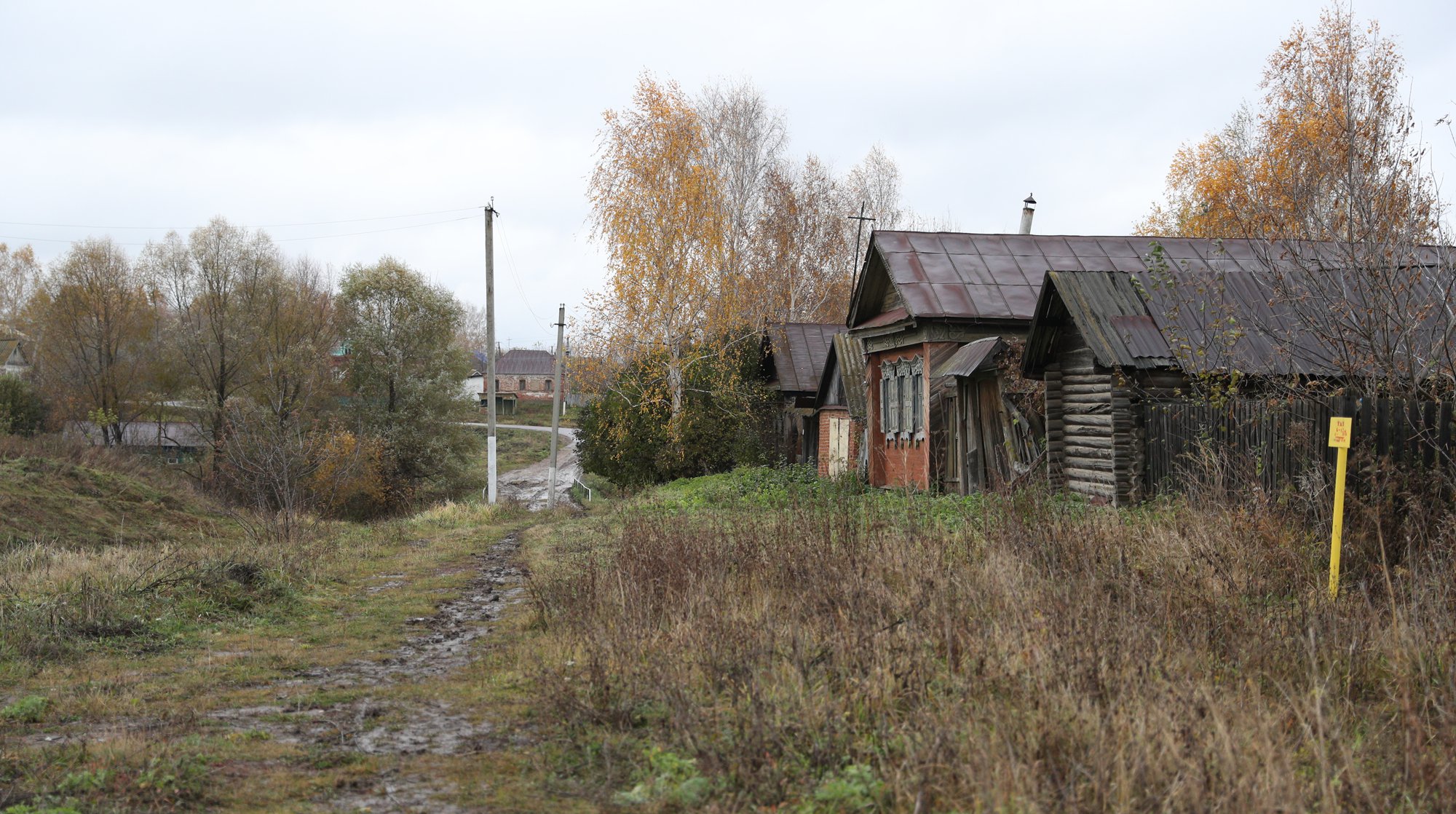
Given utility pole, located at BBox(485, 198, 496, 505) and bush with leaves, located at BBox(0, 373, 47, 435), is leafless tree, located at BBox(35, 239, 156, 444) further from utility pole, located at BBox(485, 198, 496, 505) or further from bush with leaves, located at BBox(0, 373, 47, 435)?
utility pole, located at BBox(485, 198, 496, 505)

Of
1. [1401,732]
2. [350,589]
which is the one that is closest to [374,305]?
[350,589]

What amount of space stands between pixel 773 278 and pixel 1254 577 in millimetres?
36233

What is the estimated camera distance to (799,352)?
31.1 metres

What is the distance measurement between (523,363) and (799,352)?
92.1 meters

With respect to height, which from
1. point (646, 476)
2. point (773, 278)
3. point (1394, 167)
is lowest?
point (646, 476)

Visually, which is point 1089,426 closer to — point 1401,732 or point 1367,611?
point 1367,611

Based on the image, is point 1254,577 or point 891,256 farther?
point 891,256

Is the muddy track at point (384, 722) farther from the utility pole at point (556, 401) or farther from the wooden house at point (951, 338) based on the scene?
the utility pole at point (556, 401)

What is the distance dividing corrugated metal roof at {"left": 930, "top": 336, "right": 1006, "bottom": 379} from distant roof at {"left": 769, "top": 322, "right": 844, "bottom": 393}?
13.3 meters

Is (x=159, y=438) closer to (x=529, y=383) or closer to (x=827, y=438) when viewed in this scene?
(x=827, y=438)

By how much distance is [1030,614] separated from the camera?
5676 millimetres

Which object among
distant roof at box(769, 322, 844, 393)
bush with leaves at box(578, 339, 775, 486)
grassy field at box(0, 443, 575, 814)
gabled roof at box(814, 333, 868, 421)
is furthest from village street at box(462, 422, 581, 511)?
grassy field at box(0, 443, 575, 814)

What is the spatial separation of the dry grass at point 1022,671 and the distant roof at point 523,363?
110813 millimetres

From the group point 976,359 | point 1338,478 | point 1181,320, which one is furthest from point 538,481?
point 1338,478
